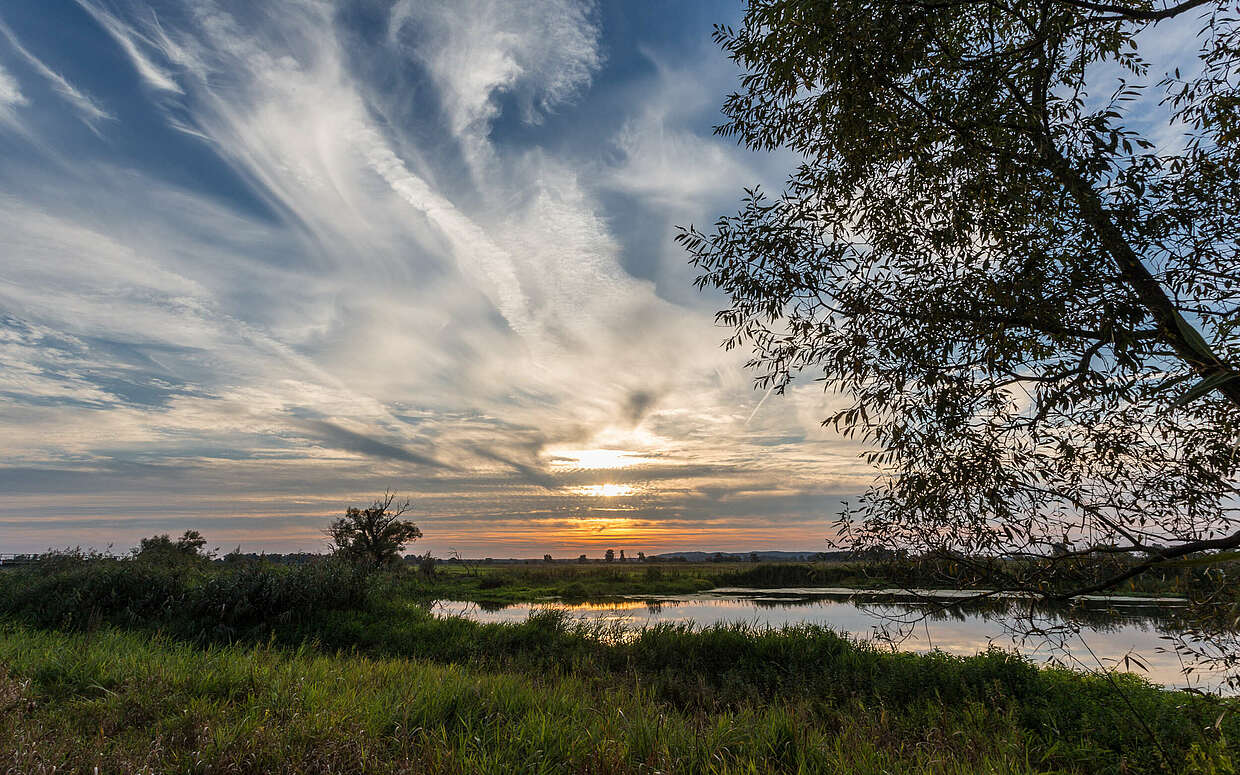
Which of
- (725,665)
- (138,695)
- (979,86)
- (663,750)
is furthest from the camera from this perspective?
(725,665)

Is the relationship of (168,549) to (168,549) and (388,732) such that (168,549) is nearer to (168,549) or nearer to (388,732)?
(168,549)

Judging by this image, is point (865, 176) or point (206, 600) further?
point (206, 600)

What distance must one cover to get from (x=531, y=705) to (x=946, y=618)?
2336cm

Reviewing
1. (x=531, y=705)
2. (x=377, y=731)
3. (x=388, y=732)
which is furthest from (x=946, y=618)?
(x=377, y=731)

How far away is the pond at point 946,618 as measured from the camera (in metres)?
5.25

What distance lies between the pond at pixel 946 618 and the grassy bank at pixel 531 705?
0.69 metres

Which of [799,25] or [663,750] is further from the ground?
[799,25]

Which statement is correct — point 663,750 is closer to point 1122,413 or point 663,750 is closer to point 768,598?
point 1122,413

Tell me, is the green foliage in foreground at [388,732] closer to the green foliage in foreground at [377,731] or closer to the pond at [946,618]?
the green foliage in foreground at [377,731]

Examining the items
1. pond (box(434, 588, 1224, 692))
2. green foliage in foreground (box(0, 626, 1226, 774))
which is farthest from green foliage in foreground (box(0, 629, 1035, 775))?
pond (box(434, 588, 1224, 692))

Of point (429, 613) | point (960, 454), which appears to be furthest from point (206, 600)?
point (960, 454)

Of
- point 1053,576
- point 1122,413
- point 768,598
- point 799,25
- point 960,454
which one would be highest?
point 799,25

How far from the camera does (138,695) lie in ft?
21.7

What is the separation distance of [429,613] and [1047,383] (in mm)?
19124
